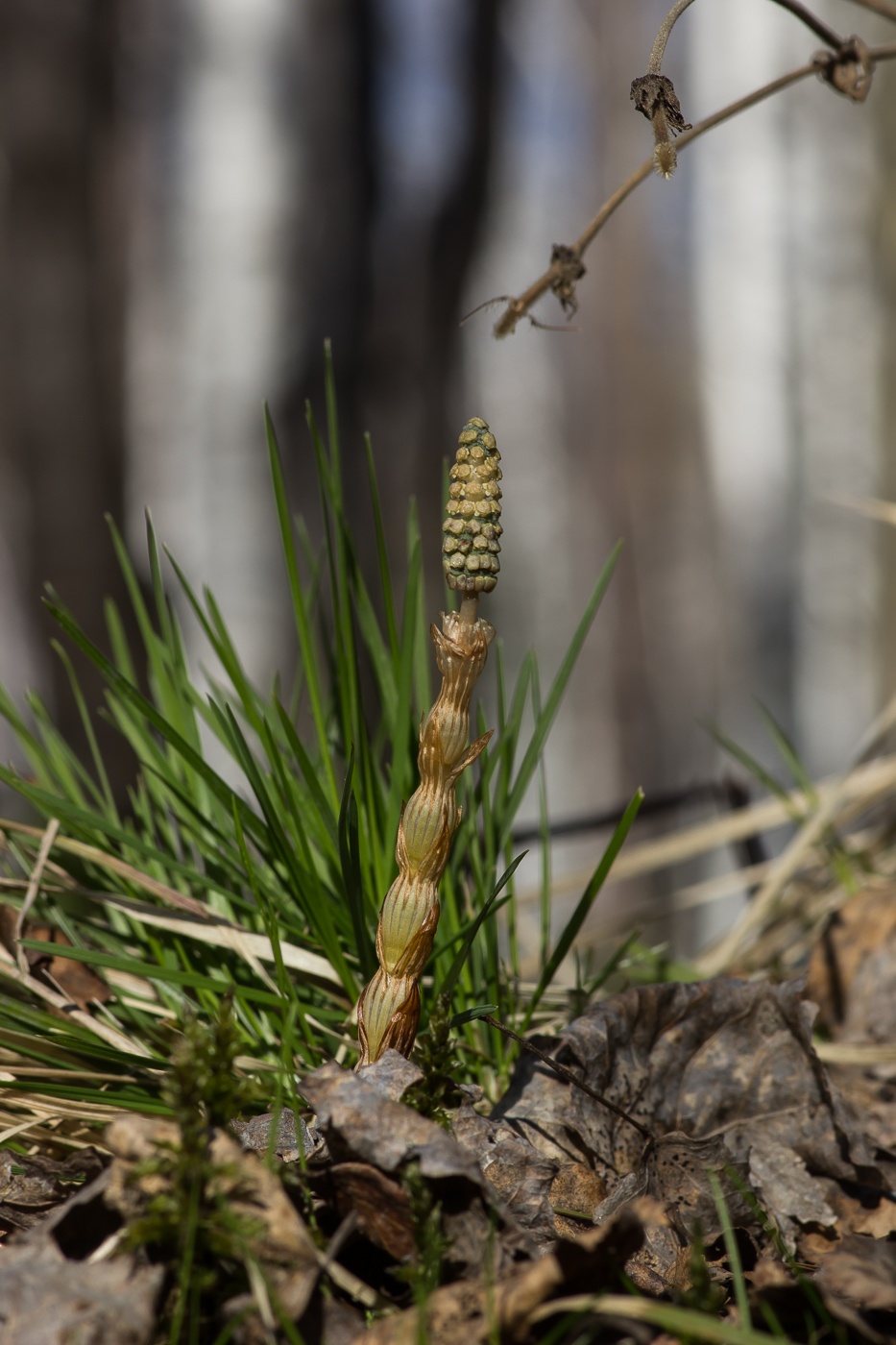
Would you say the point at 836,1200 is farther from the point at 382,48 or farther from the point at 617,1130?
the point at 382,48

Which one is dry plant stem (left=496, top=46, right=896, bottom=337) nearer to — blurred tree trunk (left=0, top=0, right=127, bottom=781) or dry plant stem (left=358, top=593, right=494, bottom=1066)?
dry plant stem (left=358, top=593, right=494, bottom=1066)

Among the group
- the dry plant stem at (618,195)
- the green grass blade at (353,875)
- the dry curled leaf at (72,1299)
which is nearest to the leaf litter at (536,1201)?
the dry curled leaf at (72,1299)

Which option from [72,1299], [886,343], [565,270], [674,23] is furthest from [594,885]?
[886,343]

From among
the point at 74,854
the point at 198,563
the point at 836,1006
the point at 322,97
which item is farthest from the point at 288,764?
the point at 322,97

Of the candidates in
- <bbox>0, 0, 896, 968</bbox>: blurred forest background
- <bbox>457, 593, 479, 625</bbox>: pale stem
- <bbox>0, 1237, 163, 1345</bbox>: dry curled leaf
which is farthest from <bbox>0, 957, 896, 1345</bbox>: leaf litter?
<bbox>0, 0, 896, 968</bbox>: blurred forest background

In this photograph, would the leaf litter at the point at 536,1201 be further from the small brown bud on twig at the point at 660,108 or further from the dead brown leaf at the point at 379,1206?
the small brown bud on twig at the point at 660,108

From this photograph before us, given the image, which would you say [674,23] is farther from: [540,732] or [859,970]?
[859,970]
